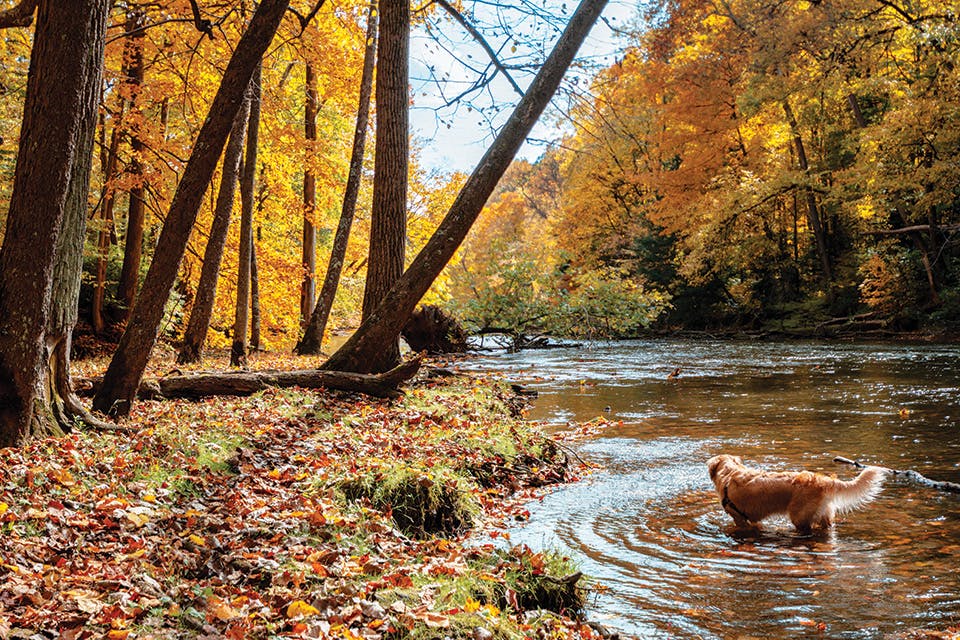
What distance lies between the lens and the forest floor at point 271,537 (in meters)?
2.98

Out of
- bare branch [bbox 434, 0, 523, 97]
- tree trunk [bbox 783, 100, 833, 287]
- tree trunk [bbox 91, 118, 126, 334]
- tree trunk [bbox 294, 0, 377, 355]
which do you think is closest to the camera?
bare branch [bbox 434, 0, 523, 97]

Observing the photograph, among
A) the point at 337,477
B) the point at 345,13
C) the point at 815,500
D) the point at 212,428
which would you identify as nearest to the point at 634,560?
the point at 815,500

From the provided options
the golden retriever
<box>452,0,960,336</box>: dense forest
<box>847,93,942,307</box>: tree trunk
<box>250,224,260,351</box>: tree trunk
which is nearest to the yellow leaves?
the golden retriever

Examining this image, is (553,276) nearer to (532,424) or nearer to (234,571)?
(532,424)

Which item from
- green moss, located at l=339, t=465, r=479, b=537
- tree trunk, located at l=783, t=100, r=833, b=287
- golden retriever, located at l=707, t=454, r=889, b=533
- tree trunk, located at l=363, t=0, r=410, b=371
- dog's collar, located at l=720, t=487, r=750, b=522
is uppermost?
tree trunk, located at l=783, t=100, r=833, b=287

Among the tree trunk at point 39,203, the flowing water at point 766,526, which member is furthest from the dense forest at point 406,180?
the flowing water at point 766,526

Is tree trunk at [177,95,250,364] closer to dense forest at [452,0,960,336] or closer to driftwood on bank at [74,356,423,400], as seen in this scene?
driftwood on bank at [74,356,423,400]

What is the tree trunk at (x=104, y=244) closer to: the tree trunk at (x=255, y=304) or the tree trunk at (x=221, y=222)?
the tree trunk at (x=255, y=304)

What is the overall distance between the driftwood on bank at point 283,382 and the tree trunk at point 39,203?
321cm

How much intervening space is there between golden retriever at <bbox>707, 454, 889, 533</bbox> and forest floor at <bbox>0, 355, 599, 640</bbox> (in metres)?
1.73

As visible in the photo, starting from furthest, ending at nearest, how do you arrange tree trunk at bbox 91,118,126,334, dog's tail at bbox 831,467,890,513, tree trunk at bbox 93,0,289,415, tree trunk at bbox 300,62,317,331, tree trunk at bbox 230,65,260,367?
tree trunk at bbox 300,62,317,331
tree trunk at bbox 91,118,126,334
tree trunk at bbox 230,65,260,367
tree trunk at bbox 93,0,289,415
dog's tail at bbox 831,467,890,513

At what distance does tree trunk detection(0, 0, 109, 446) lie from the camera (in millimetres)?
4941

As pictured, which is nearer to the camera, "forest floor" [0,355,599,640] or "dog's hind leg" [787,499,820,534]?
"forest floor" [0,355,599,640]

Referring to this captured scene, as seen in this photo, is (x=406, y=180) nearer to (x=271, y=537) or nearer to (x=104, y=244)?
(x=271, y=537)
